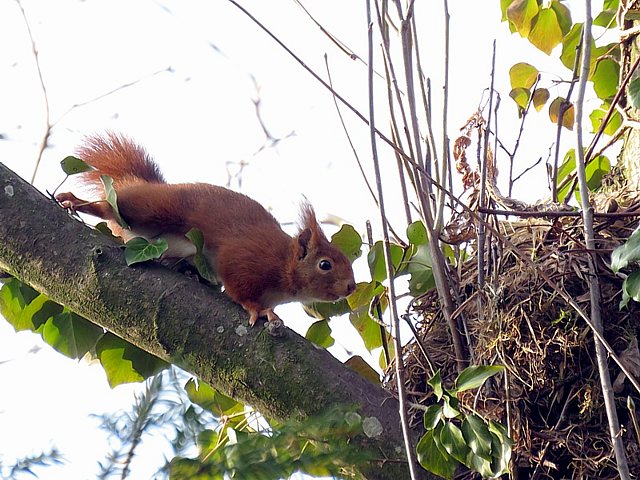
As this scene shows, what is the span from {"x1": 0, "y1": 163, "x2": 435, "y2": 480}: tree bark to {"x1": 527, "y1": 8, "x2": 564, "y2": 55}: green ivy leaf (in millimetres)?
1527

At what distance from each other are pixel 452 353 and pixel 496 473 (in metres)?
0.53

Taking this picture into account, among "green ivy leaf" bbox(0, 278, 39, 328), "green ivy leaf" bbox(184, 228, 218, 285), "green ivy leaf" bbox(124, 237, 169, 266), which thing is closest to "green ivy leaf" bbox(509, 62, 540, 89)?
"green ivy leaf" bbox(184, 228, 218, 285)

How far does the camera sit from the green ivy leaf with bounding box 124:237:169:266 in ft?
6.40

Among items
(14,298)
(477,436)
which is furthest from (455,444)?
(14,298)

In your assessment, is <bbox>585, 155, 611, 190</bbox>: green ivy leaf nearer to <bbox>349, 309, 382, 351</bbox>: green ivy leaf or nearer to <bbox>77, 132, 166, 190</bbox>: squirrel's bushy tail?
<bbox>349, 309, 382, 351</bbox>: green ivy leaf

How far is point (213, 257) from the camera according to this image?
104 inches

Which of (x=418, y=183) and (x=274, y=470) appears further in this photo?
(x=418, y=183)

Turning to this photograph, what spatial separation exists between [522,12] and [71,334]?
1.86 metres

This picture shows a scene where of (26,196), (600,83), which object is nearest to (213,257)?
(26,196)

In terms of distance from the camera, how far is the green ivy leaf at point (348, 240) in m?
2.71

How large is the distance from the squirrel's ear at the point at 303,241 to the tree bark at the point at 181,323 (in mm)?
1020

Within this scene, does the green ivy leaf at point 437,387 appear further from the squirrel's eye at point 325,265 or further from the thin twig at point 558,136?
the squirrel's eye at point 325,265

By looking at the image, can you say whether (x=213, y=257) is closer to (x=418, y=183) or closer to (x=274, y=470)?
(x=418, y=183)

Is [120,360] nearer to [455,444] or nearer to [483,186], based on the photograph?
[455,444]
